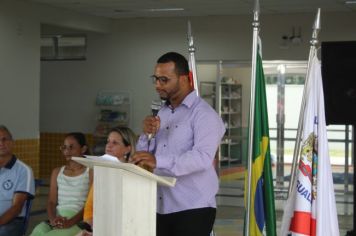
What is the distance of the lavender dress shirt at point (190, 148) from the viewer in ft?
10.7

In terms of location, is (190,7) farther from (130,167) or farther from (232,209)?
(130,167)

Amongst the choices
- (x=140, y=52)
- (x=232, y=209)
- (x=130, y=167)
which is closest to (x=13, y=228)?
(x=130, y=167)

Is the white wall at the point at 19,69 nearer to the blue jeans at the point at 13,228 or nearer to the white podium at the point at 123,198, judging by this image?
the blue jeans at the point at 13,228

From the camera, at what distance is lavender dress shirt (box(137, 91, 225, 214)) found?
3.26 metres

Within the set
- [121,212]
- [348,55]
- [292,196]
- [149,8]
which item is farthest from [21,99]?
[121,212]

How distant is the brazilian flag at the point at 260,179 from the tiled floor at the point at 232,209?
11.4ft

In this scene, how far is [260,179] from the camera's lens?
392 cm

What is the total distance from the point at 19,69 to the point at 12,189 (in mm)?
5283

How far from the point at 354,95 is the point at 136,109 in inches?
254

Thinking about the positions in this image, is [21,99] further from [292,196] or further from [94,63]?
[292,196]

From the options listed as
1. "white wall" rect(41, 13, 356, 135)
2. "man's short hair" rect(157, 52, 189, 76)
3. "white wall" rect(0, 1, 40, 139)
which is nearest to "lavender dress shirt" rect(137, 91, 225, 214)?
"man's short hair" rect(157, 52, 189, 76)

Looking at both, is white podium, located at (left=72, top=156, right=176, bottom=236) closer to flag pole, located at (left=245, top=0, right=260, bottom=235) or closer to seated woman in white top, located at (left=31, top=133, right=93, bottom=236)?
flag pole, located at (left=245, top=0, right=260, bottom=235)

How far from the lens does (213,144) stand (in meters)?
3.27

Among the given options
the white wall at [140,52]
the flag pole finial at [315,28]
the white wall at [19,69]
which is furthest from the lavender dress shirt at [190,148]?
the white wall at [140,52]
